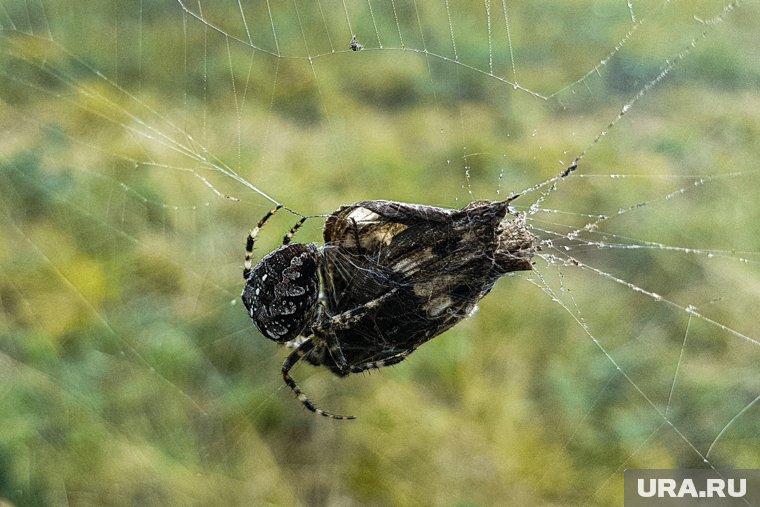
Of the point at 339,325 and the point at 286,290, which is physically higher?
the point at 286,290

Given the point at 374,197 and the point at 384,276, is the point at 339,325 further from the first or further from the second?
the point at 374,197

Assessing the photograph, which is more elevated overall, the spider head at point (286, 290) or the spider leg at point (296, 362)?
the spider head at point (286, 290)

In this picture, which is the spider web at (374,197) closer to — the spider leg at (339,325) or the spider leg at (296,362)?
the spider leg at (296,362)

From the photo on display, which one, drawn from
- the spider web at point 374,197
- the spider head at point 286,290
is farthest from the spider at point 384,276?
the spider web at point 374,197

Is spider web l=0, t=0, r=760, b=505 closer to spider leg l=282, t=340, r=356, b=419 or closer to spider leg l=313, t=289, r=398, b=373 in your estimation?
spider leg l=282, t=340, r=356, b=419

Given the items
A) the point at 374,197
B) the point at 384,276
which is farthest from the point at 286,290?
the point at 374,197

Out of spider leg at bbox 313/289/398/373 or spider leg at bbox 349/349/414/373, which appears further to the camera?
spider leg at bbox 349/349/414/373

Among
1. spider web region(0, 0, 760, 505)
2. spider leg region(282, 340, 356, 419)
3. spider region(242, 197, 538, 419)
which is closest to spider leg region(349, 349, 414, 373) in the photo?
spider region(242, 197, 538, 419)
